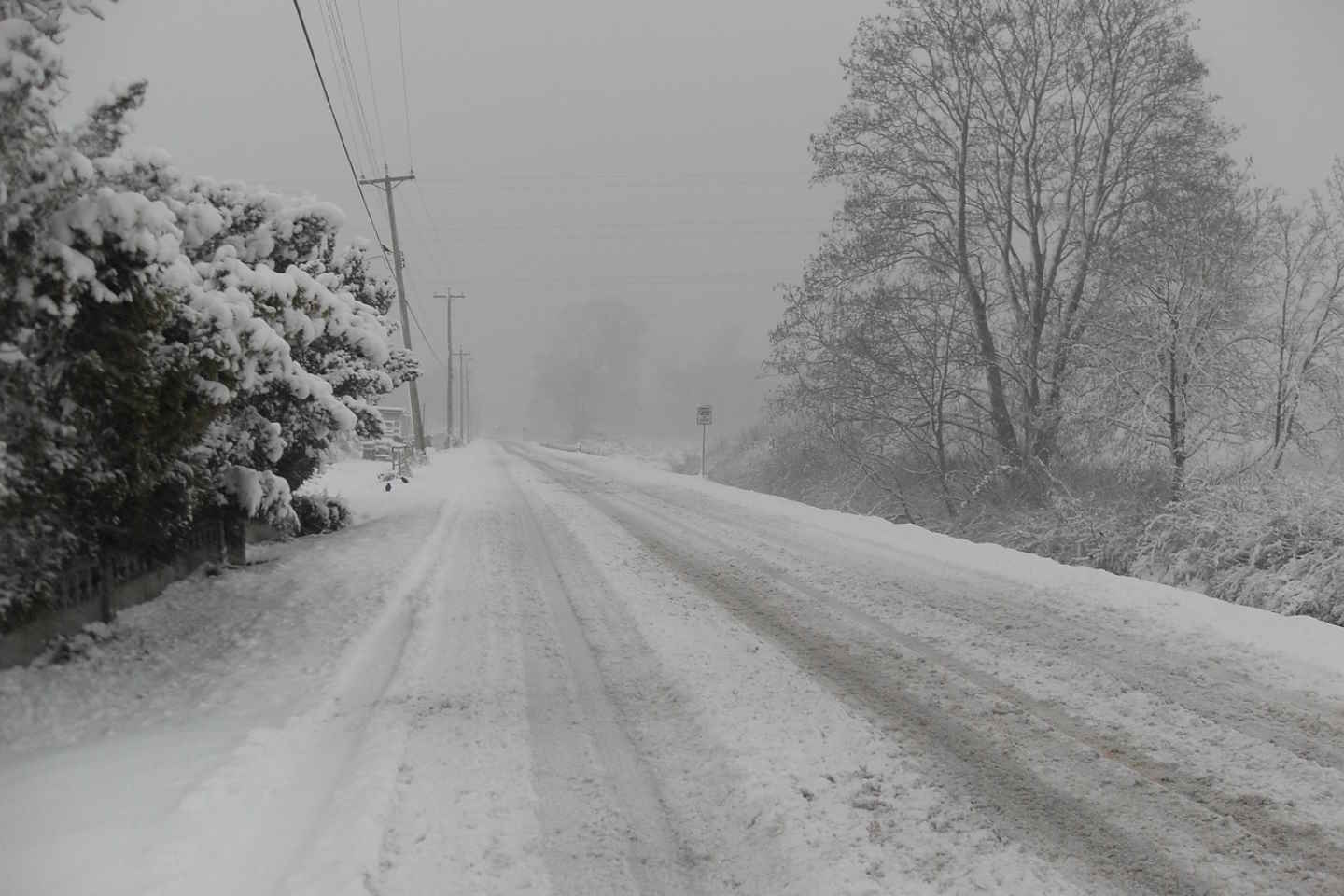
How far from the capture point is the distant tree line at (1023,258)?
1190 centimetres

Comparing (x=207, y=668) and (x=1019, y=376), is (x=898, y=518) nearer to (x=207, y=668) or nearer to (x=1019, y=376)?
(x=1019, y=376)

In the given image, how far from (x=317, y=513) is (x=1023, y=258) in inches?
562

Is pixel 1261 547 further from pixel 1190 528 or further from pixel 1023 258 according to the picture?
pixel 1023 258

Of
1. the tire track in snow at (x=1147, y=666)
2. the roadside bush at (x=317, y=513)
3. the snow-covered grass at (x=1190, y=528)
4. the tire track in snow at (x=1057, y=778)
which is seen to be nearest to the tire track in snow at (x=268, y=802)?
the tire track in snow at (x=1057, y=778)

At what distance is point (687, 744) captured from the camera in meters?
3.79

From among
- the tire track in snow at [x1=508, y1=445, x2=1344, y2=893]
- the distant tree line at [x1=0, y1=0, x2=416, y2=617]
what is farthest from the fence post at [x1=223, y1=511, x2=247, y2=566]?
the tire track in snow at [x1=508, y1=445, x2=1344, y2=893]

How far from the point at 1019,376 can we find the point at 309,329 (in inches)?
516

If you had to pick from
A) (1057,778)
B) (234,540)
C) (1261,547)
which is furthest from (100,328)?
(1261,547)

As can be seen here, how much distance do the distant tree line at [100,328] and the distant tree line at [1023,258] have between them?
476 inches

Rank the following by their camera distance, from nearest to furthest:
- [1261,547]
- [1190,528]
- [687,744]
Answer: [687,744] < [1261,547] < [1190,528]

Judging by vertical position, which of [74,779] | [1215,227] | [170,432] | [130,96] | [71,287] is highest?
[1215,227]

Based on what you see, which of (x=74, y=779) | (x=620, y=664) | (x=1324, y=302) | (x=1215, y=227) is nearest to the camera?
(x=74, y=779)

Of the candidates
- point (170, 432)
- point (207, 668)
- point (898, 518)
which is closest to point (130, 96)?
point (170, 432)

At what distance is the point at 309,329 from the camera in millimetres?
6332
